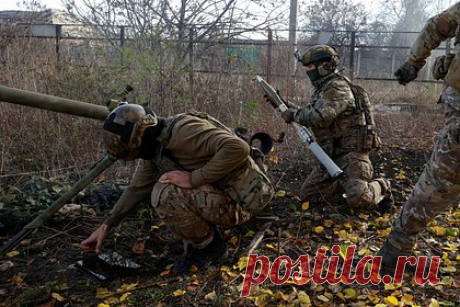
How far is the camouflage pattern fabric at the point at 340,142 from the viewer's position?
397 cm

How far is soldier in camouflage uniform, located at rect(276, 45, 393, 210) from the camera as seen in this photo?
13.2ft

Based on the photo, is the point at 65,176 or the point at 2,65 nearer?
the point at 65,176

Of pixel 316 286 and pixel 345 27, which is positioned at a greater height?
pixel 345 27

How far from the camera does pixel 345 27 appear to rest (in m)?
13.5

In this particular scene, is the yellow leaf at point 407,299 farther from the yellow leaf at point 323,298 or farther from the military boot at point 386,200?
the military boot at point 386,200

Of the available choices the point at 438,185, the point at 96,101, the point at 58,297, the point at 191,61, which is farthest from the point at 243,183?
the point at 191,61

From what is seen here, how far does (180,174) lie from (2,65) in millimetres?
4379

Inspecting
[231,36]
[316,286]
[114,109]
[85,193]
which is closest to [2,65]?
[85,193]

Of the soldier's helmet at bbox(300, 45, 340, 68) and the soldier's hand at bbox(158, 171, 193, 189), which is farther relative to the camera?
the soldier's helmet at bbox(300, 45, 340, 68)

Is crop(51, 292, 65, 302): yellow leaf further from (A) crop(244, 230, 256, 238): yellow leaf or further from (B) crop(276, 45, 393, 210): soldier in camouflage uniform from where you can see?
(B) crop(276, 45, 393, 210): soldier in camouflage uniform

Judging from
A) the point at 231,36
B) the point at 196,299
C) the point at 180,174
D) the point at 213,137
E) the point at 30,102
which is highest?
the point at 231,36

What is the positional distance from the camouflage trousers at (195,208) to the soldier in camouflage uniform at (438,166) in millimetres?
849

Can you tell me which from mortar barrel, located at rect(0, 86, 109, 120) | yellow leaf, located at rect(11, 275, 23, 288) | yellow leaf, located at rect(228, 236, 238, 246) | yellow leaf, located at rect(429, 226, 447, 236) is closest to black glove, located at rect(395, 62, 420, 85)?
yellow leaf, located at rect(429, 226, 447, 236)

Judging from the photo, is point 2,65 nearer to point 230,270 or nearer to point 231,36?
point 231,36
